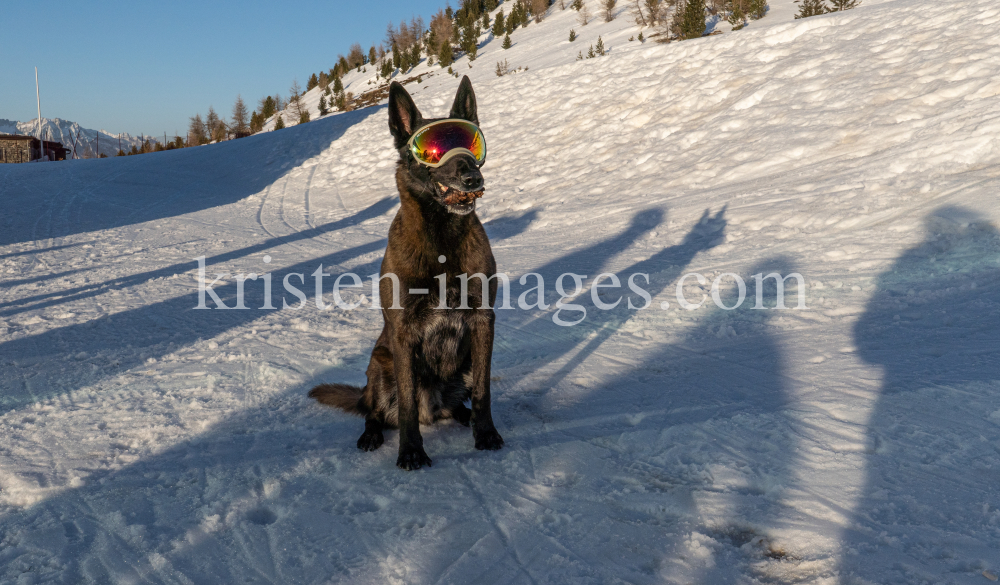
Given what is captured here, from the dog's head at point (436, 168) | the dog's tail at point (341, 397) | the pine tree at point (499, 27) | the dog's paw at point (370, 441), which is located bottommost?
the dog's paw at point (370, 441)

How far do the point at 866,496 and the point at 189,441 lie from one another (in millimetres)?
3429

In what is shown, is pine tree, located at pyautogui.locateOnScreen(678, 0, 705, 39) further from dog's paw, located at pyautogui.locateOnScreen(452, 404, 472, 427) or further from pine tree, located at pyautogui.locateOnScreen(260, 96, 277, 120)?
pine tree, located at pyautogui.locateOnScreen(260, 96, 277, 120)

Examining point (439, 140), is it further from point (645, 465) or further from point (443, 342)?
point (645, 465)

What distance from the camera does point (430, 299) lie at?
2988 millimetres

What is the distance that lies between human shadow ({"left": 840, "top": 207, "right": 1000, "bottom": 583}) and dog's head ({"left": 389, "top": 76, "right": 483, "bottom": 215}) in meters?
2.22

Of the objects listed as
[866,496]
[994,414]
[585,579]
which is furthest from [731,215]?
[585,579]

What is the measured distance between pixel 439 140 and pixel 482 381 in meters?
1.31

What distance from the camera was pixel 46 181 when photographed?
56.5 ft

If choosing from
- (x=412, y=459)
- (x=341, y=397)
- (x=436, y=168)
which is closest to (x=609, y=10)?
(x=436, y=168)

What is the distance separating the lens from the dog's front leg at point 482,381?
3104mm

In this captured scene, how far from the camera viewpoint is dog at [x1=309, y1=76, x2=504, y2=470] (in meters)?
2.98

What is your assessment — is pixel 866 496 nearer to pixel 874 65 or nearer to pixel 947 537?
pixel 947 537

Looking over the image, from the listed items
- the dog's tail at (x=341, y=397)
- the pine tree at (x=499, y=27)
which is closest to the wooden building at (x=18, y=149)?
the pine tree at (x=499, y=27)

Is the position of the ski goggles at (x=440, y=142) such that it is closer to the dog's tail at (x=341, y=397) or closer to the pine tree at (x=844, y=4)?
the dog's tail at (x=341, y=397)
